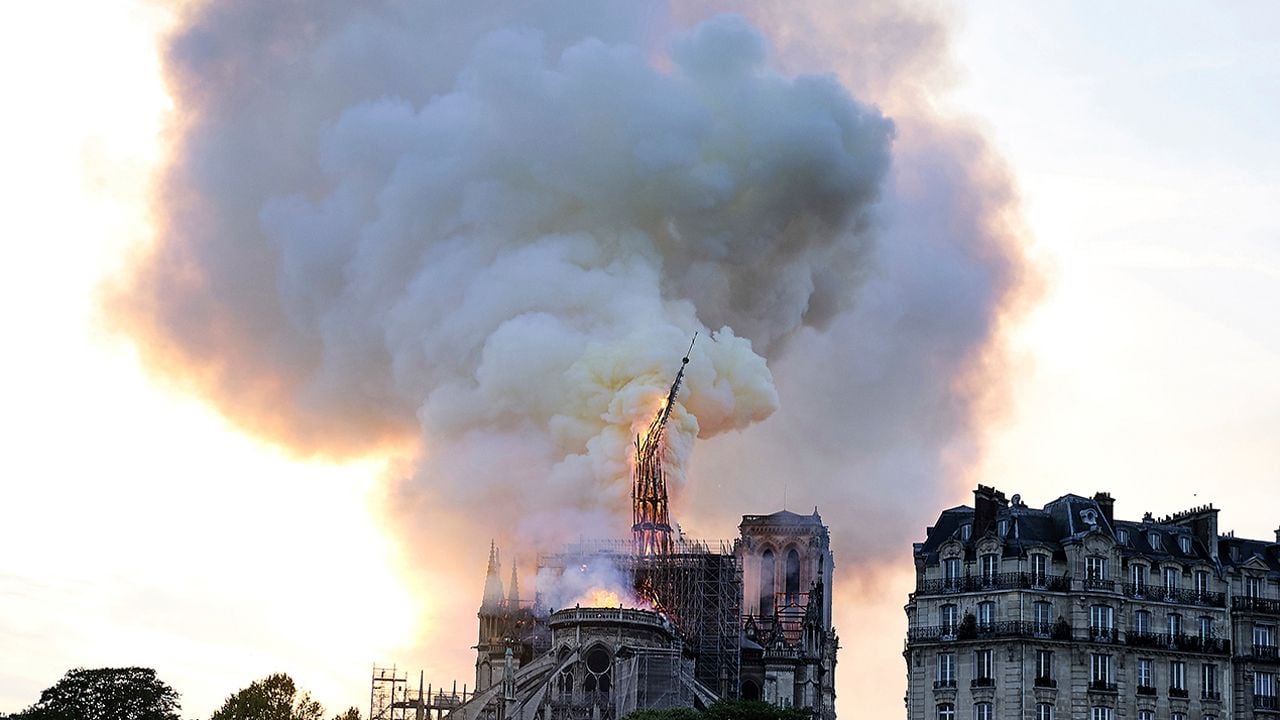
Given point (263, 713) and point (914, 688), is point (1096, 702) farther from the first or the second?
point (263, 713)

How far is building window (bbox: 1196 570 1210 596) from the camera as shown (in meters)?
76.6

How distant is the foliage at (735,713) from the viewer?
72.9 m

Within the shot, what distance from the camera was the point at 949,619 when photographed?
7531 centimetres

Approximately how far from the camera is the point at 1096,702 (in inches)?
2872

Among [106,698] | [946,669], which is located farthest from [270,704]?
[946,669]

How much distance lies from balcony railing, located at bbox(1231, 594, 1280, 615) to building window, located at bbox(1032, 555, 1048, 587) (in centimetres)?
900

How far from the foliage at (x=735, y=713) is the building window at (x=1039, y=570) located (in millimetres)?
10987

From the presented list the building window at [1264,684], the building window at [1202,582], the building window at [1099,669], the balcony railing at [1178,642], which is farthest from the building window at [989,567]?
the building window at [1264,684]

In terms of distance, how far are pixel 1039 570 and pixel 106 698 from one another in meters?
49.2

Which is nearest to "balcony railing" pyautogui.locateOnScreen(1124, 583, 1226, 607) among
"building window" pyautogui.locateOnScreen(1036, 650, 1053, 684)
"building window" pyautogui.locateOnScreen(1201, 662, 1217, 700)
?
"building window" pyautogui.locateOnScreen(1201, 662, 1217, 700)

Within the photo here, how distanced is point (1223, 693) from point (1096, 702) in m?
6.44

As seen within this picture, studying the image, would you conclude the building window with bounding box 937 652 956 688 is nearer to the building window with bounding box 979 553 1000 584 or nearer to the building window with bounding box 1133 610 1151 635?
the building window with bounding box 979 553 1000 584

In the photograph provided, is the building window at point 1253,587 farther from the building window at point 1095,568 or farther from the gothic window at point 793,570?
the gothic window at point 793,570

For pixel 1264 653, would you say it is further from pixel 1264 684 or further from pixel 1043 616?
pixel 1043 616
